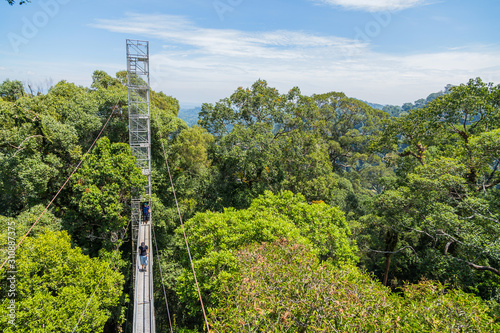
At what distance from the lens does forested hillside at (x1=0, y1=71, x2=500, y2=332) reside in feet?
18.6

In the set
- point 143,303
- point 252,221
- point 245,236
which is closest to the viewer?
point 143,303

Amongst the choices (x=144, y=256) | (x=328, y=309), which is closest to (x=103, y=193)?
(x=144, y=256)

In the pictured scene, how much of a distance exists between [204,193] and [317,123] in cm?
1127

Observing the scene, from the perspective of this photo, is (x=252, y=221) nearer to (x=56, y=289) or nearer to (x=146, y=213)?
(x=146, y=213)

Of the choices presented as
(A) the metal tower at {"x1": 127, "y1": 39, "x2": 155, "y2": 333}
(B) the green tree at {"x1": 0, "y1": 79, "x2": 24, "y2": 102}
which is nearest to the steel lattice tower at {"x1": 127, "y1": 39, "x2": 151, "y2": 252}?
(A) the metal tower at {"x1": 127, "y1": 39, "x2": 155, "y2": 333}

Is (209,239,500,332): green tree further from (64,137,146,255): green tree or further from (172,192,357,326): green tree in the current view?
(64,137,146,255): green tree

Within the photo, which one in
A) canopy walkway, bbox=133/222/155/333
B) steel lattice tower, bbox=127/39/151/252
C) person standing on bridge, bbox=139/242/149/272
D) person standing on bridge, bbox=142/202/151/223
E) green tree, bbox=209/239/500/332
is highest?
steel lattice tower, bbox=127/39/151/252

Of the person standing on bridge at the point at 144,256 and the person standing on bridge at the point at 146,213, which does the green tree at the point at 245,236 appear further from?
the person standing on bridge at the point at 146,213

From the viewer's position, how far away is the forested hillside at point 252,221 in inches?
223

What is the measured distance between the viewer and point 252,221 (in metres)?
10.3

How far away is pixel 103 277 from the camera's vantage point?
9656 millimetres

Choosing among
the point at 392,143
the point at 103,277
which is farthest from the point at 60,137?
the point at 392,143

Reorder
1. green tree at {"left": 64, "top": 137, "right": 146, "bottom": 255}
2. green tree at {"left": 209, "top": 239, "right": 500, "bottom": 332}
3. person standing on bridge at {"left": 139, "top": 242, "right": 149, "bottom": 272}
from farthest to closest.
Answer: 1. green tree at {"left": 64, "top": 137, "right": 146, "bottom": 255}
2. person standing on bridge at {"left": 139, "top": 242, "right": 149, "bottom": 272}
3. green tree at {"left": 209, "top": 239, "right": 500, "bottom": 332}

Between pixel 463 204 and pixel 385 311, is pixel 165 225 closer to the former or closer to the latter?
pixel 385 311
